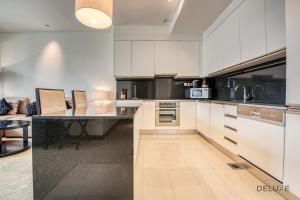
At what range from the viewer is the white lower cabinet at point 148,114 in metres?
4.12

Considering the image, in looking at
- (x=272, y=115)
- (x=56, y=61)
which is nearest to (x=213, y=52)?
(x=272, y=115)

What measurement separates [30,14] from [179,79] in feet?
12.3

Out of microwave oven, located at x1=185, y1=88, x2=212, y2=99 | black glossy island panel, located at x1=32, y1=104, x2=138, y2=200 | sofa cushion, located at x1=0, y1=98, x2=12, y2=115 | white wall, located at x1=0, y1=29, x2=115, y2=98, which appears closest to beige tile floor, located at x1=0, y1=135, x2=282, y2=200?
black glossy island panel, located at x1=32, y1=104, x2=138, y2=200

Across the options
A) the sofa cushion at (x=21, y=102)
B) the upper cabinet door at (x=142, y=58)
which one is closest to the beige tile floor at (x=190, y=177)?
the upper cabinet door at (x=142, y=58)

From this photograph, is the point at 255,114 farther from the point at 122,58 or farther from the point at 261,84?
the point at 122,58

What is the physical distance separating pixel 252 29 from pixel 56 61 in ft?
15.4

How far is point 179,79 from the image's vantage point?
15.3 feet

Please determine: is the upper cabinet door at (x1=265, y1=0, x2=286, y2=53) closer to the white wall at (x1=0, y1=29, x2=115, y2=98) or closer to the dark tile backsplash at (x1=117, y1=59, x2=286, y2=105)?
the dark tile backsplash at (x1=117, y1=59, x2=286, y2=105)

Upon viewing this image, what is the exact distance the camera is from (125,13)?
366 cm

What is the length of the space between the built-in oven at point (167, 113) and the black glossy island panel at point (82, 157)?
278 cm

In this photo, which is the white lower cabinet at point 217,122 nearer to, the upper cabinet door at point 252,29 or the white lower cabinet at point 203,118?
the white lower cabinet at point 203,118

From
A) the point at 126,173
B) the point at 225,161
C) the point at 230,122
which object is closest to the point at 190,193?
the point at 126,173

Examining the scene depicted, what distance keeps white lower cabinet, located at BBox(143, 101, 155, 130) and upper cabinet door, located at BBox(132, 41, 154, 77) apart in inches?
29.3

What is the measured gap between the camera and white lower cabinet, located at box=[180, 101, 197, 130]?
417cm
